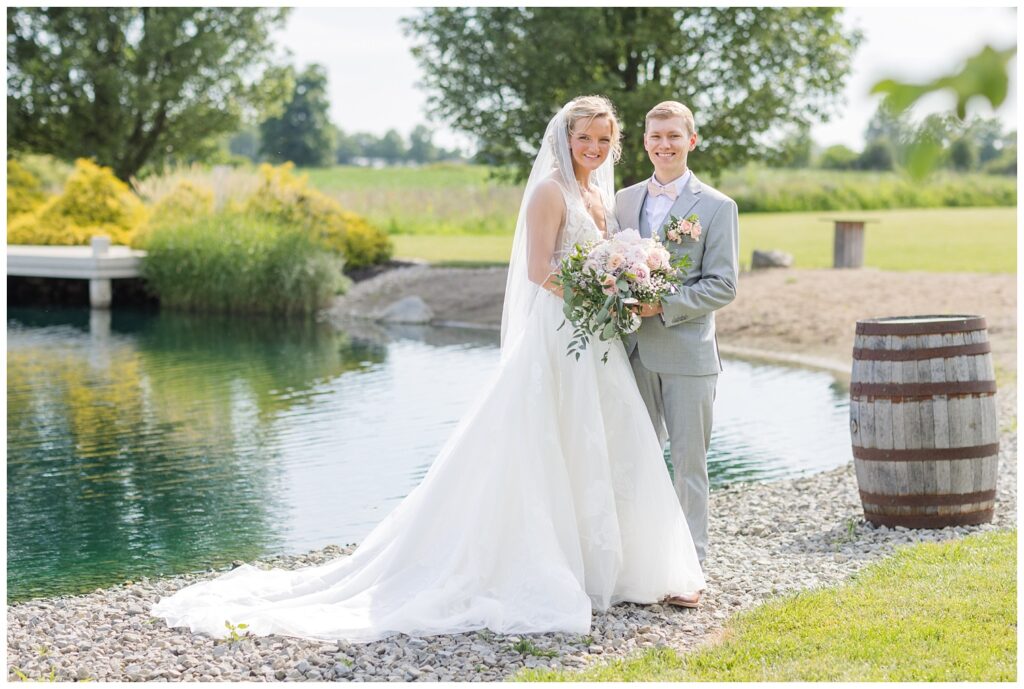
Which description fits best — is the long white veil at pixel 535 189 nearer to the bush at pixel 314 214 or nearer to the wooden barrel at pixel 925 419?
the wooden barrel at pixel 925 419

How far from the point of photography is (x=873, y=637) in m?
4.27

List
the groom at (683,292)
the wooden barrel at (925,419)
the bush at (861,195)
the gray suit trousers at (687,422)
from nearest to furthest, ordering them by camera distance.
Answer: the groom at (683,292), the gray suit trousers at (687,422), the wooden barrel at (925,419), the bush at (861,195)

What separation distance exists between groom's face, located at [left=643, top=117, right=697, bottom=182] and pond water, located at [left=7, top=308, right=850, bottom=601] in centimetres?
203

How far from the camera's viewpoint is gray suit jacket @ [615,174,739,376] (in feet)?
16.3

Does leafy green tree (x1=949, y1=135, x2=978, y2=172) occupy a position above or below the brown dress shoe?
above

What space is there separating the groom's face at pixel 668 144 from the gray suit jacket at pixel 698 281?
0.33 ft

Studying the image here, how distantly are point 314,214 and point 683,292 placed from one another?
1811 cm

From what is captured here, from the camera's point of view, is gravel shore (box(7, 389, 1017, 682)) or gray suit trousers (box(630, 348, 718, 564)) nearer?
gravel shore (box(7, 389, 1017, 682))

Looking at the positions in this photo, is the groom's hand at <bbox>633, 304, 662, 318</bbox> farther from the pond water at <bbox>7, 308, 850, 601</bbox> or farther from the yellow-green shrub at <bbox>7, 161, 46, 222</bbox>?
the yellow-green shrub at <bbox>7, 161, 46, 222</bbox>

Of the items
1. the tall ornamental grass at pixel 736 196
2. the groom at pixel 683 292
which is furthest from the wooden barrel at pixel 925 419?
the tall ornamental grass at pixel 736 196

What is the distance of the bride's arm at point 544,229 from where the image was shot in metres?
4.85

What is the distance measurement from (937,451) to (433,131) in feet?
54.5

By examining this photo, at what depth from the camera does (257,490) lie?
8047 millimetres

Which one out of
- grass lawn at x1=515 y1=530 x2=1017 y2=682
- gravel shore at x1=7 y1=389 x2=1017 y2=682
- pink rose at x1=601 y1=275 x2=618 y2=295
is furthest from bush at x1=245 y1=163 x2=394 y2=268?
grass lawn at x1=515 y1=530 x2=1017 y2=682
